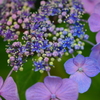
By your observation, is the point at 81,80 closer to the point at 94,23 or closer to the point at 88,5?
the point at 94,23

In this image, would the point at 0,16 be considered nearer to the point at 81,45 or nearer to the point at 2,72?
the point at 2,72

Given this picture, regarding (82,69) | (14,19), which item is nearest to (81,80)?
(82,69)

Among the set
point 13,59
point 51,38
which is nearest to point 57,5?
point 51,38

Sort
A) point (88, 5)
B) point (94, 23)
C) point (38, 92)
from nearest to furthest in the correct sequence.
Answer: point (38, 92), point (94, 23), point (88, 5)

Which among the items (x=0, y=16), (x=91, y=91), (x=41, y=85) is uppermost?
(x=0, y=16)

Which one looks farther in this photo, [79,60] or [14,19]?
[14,19]

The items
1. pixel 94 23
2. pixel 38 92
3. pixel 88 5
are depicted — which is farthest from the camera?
pixel 88 5

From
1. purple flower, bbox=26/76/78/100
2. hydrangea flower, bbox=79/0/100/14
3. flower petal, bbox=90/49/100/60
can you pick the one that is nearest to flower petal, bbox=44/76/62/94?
purple flower, bbox=26/76/78/100
